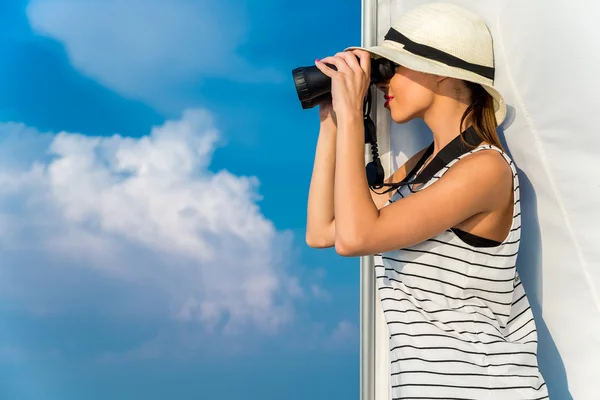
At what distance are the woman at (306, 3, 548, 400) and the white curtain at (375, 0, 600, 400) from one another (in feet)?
0.14

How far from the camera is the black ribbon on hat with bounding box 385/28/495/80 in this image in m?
1.02

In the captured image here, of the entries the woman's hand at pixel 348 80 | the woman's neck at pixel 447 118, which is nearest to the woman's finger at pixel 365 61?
the woman's hand at pixel 348 80

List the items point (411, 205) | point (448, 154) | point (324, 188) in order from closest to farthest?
point (411, 205), point (448, 154), point (324, 188)

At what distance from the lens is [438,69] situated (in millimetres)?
1009

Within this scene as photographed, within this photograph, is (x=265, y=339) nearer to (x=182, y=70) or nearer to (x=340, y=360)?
(x=340, y=360)

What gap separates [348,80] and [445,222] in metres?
0.26

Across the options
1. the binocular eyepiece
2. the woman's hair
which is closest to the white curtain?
the woman's hair

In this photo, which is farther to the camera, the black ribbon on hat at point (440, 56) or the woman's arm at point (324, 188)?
the woman's arm at point (324, 188)

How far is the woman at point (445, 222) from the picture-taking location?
0.93m

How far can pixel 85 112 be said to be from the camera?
2398 mm

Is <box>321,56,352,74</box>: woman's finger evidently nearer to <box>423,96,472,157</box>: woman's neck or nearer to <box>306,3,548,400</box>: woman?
<box>306,3,548,400</box>: woman

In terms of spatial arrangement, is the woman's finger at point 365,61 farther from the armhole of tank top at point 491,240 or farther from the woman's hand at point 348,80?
the armhole of tank top at point 491,240

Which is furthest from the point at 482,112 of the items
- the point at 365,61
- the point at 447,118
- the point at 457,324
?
the point at 457,324

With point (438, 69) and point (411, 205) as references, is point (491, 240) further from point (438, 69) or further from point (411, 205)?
point (438, 69)
